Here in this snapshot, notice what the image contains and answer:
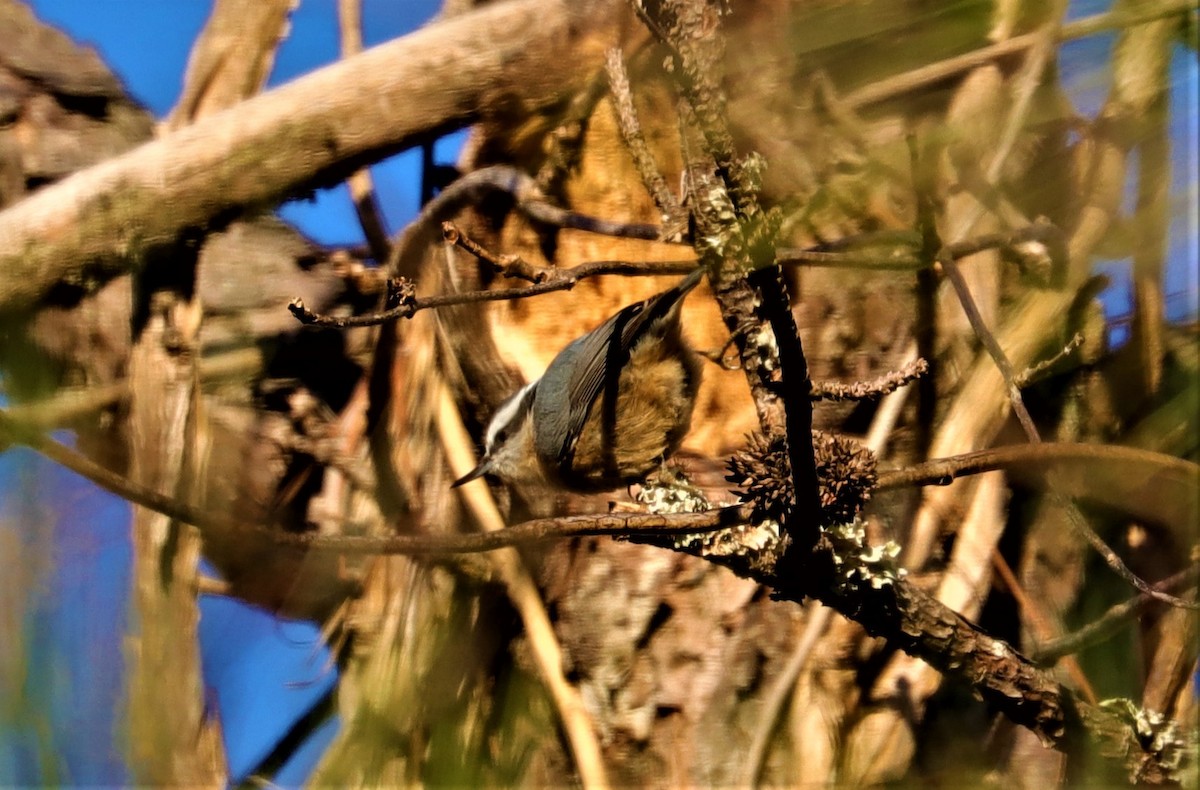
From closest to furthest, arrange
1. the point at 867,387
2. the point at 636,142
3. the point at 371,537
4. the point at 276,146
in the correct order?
1. the point at 371,537
2. the point at 867,387
3. the point at 636,142
4. the point at 276,146

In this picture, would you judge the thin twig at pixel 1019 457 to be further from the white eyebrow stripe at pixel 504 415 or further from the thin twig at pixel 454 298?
the white eyebrow stripe at pixel 504 415

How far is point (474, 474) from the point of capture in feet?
6.92

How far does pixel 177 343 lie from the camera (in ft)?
6.48

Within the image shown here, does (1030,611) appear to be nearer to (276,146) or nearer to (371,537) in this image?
(371,537)

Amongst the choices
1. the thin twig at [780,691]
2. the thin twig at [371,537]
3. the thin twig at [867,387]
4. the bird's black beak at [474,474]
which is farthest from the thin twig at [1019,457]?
the bird's black beak at [474,474]

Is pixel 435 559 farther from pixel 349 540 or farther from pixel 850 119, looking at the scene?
pixel 850 119

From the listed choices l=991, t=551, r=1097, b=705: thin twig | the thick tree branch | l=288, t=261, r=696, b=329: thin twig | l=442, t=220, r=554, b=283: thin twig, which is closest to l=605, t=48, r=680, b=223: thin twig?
l=288, t=261, r=696, b=329: thin twig

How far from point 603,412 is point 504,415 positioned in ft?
0.74

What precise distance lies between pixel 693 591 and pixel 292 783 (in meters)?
1.01

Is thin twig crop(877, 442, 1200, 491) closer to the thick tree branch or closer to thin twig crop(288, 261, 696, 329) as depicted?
thin twig crop(288, 261, 696, 329)

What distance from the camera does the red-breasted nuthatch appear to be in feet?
7.04

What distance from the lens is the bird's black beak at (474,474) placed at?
2102mm

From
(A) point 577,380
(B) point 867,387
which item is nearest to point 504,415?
(A) point 577,380

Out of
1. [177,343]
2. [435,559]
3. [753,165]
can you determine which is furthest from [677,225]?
[177,343]
